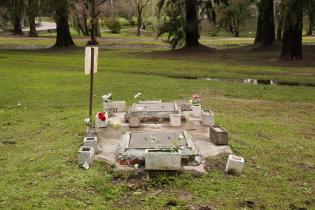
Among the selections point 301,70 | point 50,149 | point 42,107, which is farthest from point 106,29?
point 50,149

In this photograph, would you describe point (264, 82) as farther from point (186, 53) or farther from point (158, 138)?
point (186, 53)

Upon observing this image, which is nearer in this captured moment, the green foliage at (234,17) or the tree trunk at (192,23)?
the tree trunk at (192,23)

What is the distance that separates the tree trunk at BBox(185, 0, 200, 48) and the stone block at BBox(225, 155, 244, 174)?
82.9 ft

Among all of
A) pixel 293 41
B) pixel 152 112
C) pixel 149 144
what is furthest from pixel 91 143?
pixel 293 41

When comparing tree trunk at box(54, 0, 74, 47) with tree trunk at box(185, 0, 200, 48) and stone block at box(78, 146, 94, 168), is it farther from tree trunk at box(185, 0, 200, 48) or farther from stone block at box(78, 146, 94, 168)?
stone block at box(78, 146, 94, 168)

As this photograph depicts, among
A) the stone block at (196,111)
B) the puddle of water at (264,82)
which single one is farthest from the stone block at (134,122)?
the puddle of water at (264,82)

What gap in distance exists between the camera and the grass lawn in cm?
555

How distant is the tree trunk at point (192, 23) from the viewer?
102 feet

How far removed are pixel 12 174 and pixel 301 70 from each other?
16776mm

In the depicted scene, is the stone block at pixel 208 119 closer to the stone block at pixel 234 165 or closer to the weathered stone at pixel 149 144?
the weathered stone at pixel 149 144

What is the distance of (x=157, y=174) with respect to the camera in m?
6.19

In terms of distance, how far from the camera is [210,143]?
7.67 metres

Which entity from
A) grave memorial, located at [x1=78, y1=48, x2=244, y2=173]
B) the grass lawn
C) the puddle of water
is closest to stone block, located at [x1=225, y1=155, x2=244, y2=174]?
grave memorial, located at [x1=78, y1=48, x2=244, y2=173]

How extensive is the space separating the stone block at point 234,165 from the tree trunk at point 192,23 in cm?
2527
